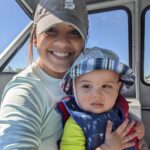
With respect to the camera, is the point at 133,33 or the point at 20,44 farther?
the point at 20,44

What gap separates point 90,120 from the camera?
1429mm

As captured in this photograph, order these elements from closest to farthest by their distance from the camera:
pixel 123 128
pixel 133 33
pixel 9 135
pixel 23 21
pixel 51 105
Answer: pixel 9 135 → pixel 51 105 → pixel 123 128 → pixel 133 33 → pixel 23 21

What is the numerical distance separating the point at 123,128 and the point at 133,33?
2.38 metres

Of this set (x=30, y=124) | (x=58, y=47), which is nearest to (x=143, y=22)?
(x=58, y=47)

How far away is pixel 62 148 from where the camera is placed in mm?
1371

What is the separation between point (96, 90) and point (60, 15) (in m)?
0.31

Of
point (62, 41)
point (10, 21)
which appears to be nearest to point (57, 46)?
point (62, 41)

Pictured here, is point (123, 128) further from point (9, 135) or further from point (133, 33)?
point (133, 33)

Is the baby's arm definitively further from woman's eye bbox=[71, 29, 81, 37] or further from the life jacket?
woman's eye bbox=[71, 29, 81, 37]

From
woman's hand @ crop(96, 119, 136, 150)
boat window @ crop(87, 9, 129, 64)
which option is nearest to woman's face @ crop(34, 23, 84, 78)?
woman's hand @ crop(96, 119, 136, 150)

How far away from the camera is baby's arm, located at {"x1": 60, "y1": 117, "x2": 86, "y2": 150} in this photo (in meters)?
1.37

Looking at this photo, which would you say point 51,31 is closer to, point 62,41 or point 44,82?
point 62,41

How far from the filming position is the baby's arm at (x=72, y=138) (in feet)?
4.50

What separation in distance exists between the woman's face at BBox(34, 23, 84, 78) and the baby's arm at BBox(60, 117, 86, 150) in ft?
0.71
